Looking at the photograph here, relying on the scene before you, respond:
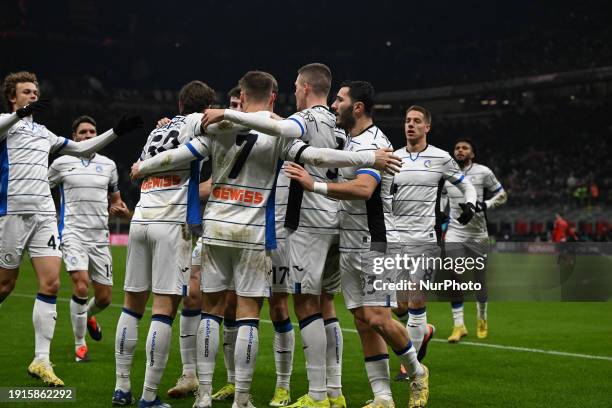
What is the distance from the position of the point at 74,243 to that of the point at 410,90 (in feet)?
156

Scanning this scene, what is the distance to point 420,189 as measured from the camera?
8.62 metres

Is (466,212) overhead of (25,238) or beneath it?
overhead

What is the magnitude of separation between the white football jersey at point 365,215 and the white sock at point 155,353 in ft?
4.50

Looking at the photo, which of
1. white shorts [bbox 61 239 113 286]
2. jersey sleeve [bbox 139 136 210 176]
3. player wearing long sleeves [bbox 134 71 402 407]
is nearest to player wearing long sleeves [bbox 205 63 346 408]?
player wearing long sleeves [bbox 134 71 402 407]

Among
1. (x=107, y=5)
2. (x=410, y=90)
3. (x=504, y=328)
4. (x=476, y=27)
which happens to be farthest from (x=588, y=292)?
(x=107, y=5)

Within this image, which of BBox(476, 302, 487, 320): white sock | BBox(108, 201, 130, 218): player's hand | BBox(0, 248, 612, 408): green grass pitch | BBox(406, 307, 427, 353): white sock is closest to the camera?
BBox(0, 248, 612, 408): green grass pitch

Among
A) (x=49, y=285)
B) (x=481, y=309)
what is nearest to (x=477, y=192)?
(x=481, y=309)

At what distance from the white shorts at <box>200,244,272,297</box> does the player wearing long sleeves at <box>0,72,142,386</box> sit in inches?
69.1

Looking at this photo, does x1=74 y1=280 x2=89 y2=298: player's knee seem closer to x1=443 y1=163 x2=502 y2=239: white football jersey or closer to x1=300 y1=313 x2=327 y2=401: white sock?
x1=300 y1=313 x2=327 y2=401: white sock

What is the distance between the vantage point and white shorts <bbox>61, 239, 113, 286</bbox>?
9078mm

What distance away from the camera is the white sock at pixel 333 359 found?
21.0 feet

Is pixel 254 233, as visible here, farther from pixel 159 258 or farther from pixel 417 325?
pixel 417 325

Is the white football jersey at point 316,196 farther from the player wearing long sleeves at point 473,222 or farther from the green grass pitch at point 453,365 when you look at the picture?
the player wearing long sleeves at point 473,222

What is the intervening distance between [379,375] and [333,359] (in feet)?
1.65
